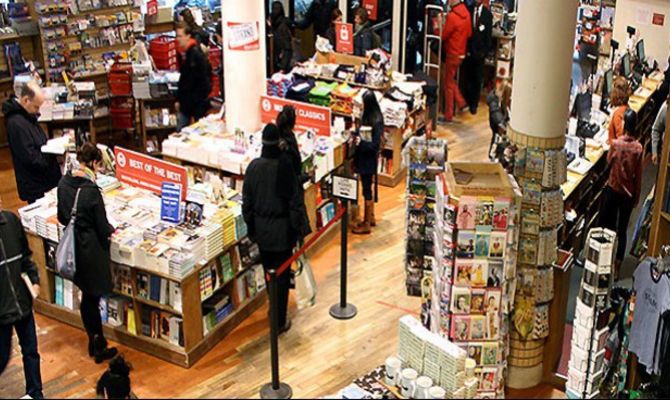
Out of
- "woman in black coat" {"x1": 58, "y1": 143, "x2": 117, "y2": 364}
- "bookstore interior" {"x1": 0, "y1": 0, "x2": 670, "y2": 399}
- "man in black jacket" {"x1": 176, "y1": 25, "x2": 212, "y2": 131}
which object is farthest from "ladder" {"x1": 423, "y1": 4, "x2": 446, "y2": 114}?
"woman in black coat" {"x1": 58, "y1": 143, "x2": 117, "y2": 364}

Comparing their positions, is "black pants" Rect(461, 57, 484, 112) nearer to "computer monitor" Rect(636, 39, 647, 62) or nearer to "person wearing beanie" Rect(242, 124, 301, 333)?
"computer monitor" Rect(636, 39, 647, 62)

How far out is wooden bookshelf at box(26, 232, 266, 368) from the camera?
278 inches

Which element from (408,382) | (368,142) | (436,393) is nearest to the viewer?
(436,393)

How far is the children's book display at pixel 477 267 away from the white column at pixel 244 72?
3.54 metres

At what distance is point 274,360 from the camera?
6512 mm

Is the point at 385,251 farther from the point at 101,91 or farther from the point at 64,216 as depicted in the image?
the point at 101,91

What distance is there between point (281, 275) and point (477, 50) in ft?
24.1

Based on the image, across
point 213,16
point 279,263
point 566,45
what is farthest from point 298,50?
point 566,45

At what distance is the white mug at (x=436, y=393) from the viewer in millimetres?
4471

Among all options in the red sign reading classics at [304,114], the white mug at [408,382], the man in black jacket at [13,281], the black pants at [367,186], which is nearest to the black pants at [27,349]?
the man in black jacket at [13,281]

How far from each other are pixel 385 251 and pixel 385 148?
6.60ft

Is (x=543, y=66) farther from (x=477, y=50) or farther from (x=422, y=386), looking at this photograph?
(x=477, y=50)

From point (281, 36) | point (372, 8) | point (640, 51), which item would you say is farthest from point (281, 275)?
point (640, 51)

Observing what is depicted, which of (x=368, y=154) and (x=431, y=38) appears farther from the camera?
(x=431, y=38)
